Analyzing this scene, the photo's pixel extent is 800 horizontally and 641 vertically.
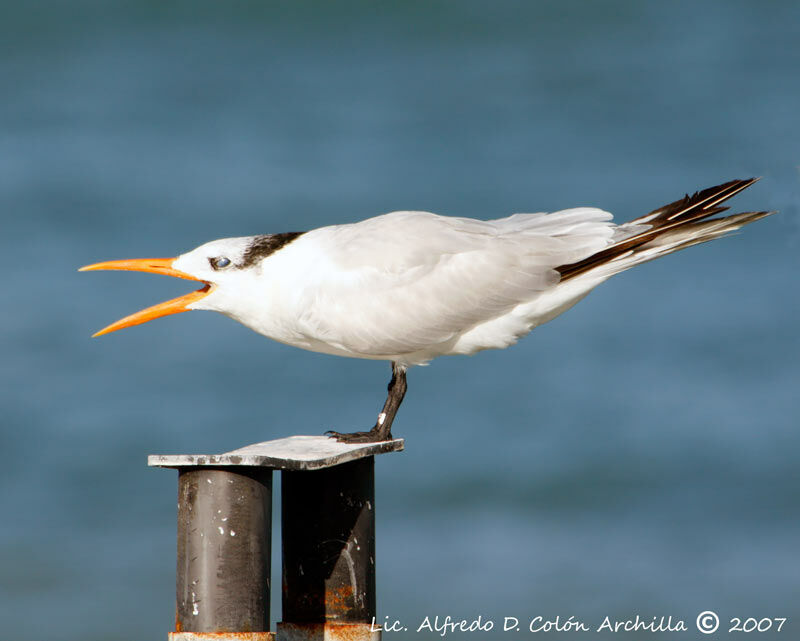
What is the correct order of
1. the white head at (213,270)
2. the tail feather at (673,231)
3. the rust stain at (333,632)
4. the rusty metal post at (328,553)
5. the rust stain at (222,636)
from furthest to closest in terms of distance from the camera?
the white head at (213,270) < the tail feather at (673,231) < the rusty metal post at (328,553) < the rust stain at (333,632) < the rust stain at (222,636)

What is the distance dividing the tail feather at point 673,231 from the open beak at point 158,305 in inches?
107

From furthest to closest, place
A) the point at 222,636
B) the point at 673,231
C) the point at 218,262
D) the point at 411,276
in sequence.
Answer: the point at 218,262 → the point at 411,276 → the point at 673,231 → the point at 222,636

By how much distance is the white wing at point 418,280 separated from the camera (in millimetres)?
7906

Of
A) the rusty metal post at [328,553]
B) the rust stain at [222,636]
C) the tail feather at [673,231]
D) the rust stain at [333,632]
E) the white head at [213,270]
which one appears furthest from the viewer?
the white head at [213,270]

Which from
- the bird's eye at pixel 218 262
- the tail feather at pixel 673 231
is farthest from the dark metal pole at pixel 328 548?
the tail feather at pixel 673 231

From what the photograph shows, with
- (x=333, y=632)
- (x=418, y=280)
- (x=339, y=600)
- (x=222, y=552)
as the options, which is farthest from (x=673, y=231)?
(x=222, y=552)

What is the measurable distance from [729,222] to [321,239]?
2.90 metres

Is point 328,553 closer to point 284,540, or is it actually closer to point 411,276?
point 284,540

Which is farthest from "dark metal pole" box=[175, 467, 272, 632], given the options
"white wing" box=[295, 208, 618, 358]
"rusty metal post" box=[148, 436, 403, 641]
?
"white wing" box=[295, 208, 618, 358]

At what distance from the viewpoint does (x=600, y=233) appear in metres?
8.16

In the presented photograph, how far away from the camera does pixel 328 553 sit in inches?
278

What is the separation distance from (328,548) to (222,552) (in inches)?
36.7

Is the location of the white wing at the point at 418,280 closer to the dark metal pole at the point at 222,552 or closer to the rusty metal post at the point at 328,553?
the rusty metal post at the point at 328,553

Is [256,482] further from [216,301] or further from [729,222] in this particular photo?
[729,222]
